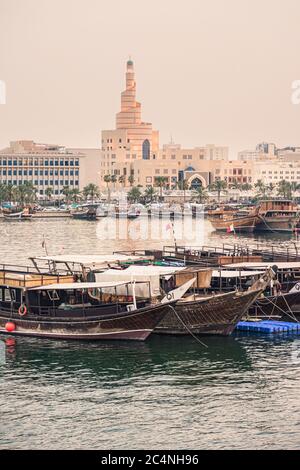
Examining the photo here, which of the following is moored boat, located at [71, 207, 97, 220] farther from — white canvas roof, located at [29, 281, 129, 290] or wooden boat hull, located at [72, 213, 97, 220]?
white canvas roof, located at [29, 281, 129, 290]

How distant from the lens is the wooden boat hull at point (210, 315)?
4441cm

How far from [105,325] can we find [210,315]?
14.5 feet

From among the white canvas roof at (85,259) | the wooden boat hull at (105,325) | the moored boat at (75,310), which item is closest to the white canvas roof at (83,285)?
the moored boat at (75,310)

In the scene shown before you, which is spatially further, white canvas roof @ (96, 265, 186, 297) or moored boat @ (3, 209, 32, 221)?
moored boat @ (3, 209, 32, 221)

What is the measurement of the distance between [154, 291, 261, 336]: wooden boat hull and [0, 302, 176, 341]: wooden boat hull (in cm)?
78

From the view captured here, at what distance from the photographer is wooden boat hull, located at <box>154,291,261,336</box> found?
146ft

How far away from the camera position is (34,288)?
45.8 meters

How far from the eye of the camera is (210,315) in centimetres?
4478

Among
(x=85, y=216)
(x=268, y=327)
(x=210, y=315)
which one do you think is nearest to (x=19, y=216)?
(x=85, y=216)

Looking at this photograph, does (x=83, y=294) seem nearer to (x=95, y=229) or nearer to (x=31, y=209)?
(x=95, y=229)

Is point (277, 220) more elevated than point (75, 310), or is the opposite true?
point (277, 220)

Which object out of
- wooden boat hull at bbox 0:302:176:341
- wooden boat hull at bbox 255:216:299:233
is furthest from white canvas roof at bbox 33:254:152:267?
wooden boat hull at bbox 255:216:299:233

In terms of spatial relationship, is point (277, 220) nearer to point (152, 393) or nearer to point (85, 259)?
point (85, 259)

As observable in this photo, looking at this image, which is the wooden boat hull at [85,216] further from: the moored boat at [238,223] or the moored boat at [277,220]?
the moored boat at [277,220]
